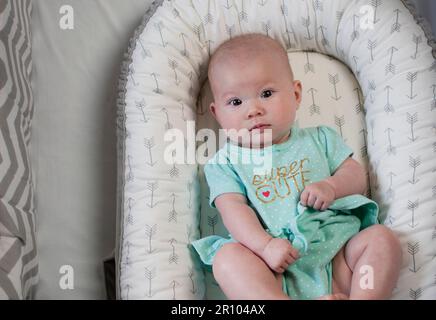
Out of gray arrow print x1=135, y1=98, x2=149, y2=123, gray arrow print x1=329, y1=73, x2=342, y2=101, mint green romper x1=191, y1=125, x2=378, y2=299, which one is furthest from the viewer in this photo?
gray arrow print x1=329, y1=73, x2=342, y2=101

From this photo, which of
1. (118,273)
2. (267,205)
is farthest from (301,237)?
(118,273)

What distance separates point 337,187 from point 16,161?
0.75 meters

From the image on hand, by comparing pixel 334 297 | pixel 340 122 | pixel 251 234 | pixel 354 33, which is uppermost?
pixel 354 33

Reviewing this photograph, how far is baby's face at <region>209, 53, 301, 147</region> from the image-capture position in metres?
1.49

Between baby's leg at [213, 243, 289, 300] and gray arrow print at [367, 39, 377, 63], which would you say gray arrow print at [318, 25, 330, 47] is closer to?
gray arrow print at [367, 39, 377, 63]

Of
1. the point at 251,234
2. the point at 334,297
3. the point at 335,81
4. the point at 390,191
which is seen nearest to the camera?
the point at 334,297

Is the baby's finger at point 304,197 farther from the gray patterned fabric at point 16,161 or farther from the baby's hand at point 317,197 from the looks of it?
the gray patterned fabric at point 16,161

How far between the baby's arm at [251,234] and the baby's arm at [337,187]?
0.40 feet

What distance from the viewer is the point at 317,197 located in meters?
1.40

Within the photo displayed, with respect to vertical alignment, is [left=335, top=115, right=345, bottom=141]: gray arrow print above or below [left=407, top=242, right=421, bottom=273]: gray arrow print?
above

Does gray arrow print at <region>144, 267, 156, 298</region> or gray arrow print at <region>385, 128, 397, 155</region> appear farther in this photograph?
gray arrow print at <region>385, 128, 397, 155</region>

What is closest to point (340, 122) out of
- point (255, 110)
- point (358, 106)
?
point (358, 106)

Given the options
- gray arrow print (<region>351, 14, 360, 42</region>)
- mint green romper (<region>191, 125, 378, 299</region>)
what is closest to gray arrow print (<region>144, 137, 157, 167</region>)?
mint green romper (<region>191, 125, 378, 299</region>)

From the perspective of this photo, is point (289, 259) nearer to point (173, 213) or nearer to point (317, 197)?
point (317, 197)
